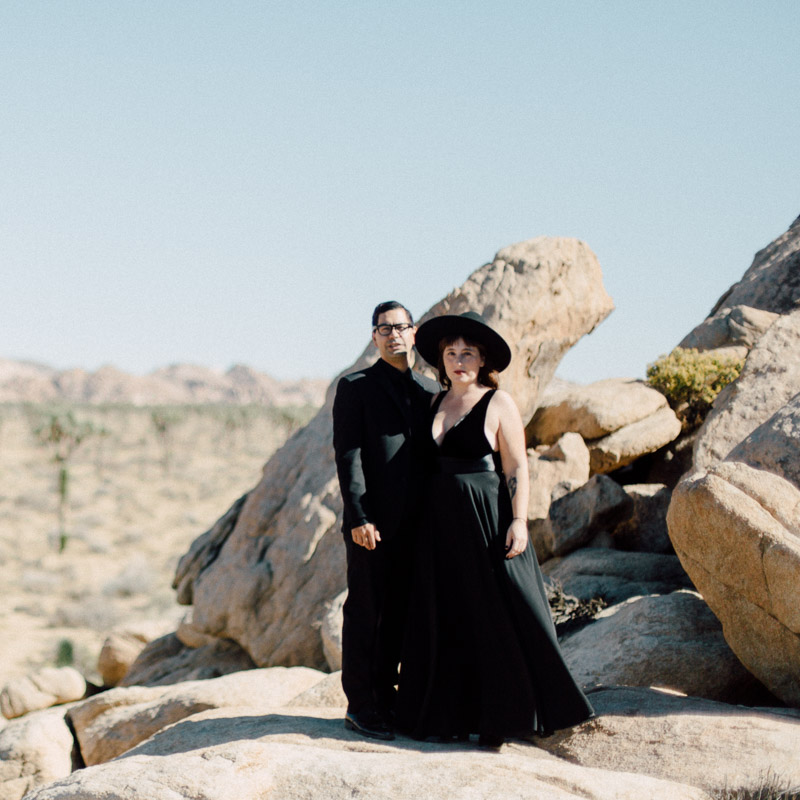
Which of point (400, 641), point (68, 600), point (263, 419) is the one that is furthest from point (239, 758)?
point (263, 419)

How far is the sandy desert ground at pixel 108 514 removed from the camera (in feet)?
61.8

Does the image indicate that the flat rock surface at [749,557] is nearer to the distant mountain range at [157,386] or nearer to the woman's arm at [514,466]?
the woman's arm at [514,466]

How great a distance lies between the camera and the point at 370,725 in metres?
5.06

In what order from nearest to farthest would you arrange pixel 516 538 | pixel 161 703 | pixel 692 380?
pixel 516 538 → pixel 161 703 → pixel 692 380

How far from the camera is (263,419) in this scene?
48438 mm

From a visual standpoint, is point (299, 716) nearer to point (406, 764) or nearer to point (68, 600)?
point (406, 764)

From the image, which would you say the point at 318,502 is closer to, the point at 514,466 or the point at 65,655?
the point at 514,466

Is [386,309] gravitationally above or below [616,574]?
above

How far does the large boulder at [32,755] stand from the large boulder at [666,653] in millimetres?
4912

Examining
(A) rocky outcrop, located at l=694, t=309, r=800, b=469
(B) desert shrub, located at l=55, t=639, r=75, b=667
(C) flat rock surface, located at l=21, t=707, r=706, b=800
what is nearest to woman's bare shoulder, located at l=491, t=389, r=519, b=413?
(C) flat rock surface, located at l=21, t=707, r=706, b=800

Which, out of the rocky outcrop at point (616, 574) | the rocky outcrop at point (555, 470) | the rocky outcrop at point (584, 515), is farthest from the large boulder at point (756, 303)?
the rocky outcrop at point (616, 574)

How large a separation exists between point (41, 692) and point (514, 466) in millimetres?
8535

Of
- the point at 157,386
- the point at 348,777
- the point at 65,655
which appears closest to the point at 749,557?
the point at 348,777

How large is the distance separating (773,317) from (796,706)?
736 cm
